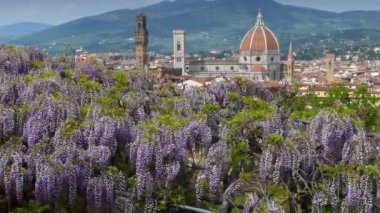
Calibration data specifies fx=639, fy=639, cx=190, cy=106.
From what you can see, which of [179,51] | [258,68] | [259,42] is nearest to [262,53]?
[259,42]

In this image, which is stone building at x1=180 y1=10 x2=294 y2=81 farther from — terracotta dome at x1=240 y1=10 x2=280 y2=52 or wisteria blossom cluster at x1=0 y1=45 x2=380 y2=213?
wisteria blossom cluster at x1=0 y1=45 x2=380 y2=213

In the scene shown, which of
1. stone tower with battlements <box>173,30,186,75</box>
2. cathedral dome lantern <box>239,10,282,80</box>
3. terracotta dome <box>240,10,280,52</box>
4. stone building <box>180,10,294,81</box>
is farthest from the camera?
stone tower with battlements <box>173,30,186,75</box>

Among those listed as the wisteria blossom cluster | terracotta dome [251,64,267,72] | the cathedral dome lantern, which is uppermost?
the wisteria blossom cluster

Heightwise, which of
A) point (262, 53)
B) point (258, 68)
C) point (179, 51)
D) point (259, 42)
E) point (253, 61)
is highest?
point (259, 42)

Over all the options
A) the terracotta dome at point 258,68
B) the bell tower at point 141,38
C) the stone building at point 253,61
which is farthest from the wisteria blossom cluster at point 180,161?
the stone building at point 253,61

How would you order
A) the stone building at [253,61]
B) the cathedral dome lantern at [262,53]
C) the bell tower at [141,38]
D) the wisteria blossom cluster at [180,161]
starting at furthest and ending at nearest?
the cathedral dome lantern at [262,53], the stone building at [253,61], the bell tower at [141,38], the wisteria blossom cluster at [180,161]

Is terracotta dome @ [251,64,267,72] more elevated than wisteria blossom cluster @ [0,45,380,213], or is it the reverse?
wisteria blossom cluster @ [0,45,380,213]

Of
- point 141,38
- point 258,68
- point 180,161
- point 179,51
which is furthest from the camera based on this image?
point 179,51

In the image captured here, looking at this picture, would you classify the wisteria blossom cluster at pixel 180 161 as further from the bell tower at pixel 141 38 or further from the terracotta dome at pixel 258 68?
the terracotta dome at pixel 258 68

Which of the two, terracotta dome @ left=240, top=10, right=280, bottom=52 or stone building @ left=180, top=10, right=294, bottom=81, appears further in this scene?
terracotta dome @ left=240, top=10, right=280, bottom=52

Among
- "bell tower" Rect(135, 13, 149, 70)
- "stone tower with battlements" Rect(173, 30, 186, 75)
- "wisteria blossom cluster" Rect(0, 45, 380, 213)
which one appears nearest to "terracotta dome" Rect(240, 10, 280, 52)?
"stone tower with battlements" Rect(173, 30, 186, 75)

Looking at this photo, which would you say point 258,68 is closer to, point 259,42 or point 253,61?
point 253,61

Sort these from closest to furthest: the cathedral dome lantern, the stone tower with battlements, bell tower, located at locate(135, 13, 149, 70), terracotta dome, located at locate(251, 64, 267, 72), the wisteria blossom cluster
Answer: the wisteria blossom cluster < bell tower, located at locate(135, 13, 149, 70) < terracotta dome, located at locate(251, 64, 267, 72) < the cathedral dome lantern < the stone tower with battlements

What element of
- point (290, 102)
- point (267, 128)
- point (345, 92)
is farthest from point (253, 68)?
point (267, 128)
